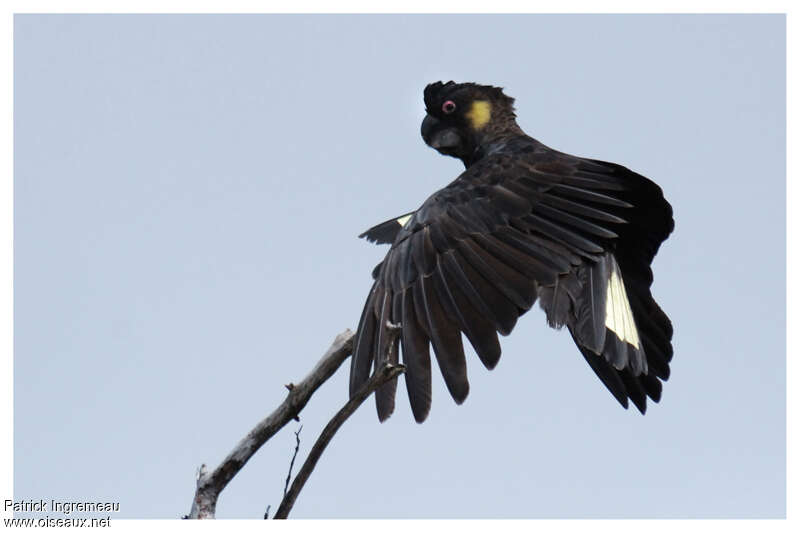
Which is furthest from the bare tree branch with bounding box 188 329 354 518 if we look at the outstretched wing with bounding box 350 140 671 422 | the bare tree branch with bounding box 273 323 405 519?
the outstretched wing with bounding box 350 140 671 422

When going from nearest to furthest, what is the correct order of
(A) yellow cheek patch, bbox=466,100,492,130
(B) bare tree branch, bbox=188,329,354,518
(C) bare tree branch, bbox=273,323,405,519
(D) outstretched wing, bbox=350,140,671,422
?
(C) bare tree branch, bbox=273,323,405,519 < (B) bare tree branch, bbox=188,329,354,518 < (D) outstretched wing, bbox=350,140,671,422 < (A) yellow cheek patch, bbox=466,100,492,130

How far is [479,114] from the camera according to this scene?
853cm

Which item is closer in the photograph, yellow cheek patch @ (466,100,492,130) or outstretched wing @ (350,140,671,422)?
outstretched wing @ (350,140,671,422)

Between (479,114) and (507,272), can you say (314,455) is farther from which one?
(479,114)

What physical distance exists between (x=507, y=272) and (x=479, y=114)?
2760 millimetres

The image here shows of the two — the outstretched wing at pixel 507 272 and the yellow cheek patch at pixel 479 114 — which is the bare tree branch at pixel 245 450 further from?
the yellow cheek patch at pixel 479 114

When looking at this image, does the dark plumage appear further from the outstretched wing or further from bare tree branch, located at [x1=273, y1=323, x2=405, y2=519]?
bare tree branch, located at [x1=273, y1=323, x2=405, y2=519]

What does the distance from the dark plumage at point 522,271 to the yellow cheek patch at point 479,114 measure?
2.43 ft

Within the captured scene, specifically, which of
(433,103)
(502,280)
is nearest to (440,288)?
(502,280)

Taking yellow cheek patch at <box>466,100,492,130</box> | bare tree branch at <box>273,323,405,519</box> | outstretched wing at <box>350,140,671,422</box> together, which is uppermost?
yellow cheek patch at <box>466,100,492,130</box>

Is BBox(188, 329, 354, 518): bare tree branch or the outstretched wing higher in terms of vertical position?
the outstretched wing

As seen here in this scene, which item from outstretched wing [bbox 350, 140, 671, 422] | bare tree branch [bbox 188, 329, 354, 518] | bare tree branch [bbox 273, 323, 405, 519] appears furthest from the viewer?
outstretched wing [bbox 350, 140, 671, 422]

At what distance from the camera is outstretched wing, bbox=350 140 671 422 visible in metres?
5.80

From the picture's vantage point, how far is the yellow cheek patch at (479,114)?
8.49 m
